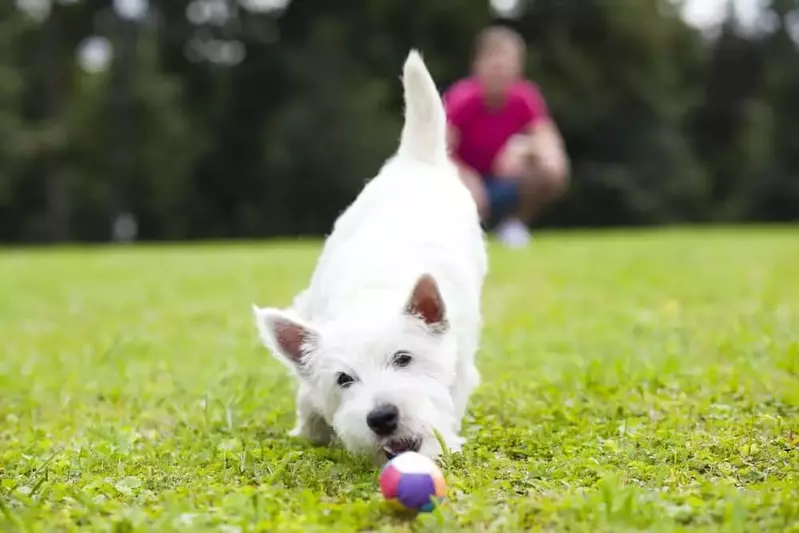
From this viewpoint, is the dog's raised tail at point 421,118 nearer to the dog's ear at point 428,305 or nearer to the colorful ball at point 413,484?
the dog's ear at point 428,305

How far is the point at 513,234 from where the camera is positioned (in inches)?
523

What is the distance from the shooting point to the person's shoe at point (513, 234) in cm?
1317

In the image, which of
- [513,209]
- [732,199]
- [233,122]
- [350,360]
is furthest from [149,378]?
[732,199]

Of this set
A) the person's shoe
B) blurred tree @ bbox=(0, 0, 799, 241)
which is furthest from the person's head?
blurred tree @ bbox=(0, 0, 799, 241)

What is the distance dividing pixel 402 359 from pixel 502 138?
957 centimetres

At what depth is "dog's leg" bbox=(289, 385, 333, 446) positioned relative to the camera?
13.8 ft

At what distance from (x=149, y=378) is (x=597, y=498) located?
340 cm

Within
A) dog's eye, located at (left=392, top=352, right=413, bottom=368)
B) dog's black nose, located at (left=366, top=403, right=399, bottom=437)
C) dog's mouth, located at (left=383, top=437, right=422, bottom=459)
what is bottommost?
dog's mouth, located at (left=383, top=437, right=422, bottom=459)

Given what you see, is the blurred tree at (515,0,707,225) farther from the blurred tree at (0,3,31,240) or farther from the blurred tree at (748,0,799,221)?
the blurred tree at (0,3,31,240)

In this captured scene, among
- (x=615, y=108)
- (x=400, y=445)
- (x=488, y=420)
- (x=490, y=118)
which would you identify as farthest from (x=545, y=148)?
(x=615, y=108)

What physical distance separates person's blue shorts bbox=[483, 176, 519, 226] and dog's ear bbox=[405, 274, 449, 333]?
9.46 m

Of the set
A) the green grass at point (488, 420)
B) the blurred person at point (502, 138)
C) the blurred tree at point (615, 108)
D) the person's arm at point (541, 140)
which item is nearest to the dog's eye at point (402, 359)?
the green grass at point (488, 420)

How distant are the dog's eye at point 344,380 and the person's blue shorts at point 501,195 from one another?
9.62 meters

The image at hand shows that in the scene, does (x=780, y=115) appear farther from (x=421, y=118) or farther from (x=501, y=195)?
(x=421, y=118)
